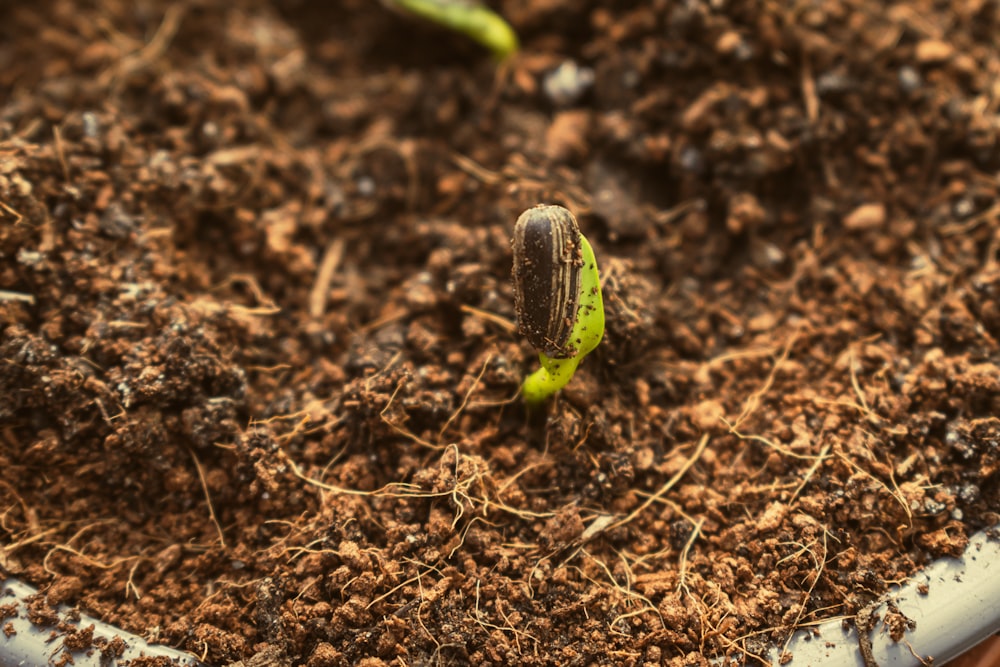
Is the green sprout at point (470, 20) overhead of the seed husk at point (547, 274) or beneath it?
overhead

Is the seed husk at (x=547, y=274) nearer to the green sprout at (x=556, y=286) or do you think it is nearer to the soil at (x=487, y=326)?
the green sprout at (x=556, y=286)

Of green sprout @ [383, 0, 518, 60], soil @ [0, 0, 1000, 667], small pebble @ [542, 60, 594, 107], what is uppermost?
green sprout @ [383, 0, 518, 60]

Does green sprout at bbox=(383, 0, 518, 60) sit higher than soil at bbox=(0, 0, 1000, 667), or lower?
higher

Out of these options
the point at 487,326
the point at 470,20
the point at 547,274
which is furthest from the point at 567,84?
the point at 547,274

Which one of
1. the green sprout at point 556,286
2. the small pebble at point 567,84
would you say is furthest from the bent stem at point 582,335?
the small pebble at point 567,84

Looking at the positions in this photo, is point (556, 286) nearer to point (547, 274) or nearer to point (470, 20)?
point (547, 274)

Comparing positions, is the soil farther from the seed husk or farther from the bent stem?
the seed husk

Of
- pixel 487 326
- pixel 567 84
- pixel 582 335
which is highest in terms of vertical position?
pixel 567 84

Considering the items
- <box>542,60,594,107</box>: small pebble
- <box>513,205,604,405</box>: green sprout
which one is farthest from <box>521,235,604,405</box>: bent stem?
<box>542,60,594,107</box>: small pebble
